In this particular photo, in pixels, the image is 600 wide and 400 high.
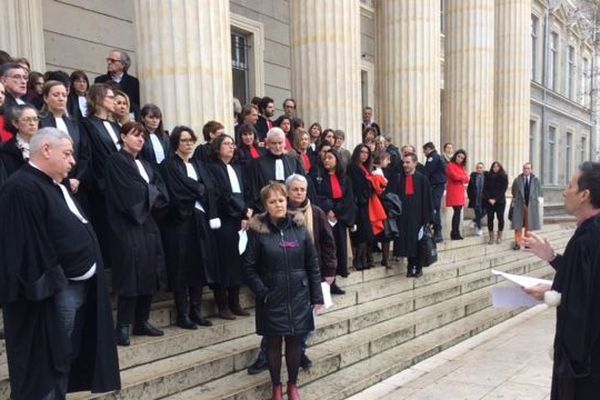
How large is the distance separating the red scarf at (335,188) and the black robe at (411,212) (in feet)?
5.92

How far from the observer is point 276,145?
19.0ft

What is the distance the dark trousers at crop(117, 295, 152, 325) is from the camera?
4.54 metres

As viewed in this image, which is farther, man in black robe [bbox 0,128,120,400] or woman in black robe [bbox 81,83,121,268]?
woman in black robe [bbox 81,83,121,268]

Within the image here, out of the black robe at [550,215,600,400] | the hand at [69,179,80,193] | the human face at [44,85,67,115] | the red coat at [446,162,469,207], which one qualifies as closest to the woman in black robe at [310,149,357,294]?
the hand at [69,179,80,193]

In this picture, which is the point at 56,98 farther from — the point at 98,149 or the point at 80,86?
the point at 80,86

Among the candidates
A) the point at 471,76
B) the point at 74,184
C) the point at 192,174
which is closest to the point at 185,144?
the point at 192,174

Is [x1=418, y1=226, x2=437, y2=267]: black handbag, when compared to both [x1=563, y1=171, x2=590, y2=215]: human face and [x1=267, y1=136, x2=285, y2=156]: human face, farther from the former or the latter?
[x1=563, y1=171, x2=590, y2=215]: human face

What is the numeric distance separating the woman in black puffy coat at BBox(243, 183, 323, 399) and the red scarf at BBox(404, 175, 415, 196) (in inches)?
178

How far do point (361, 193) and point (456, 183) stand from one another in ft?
14.8

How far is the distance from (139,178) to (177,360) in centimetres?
162

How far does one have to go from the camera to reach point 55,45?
895 cm

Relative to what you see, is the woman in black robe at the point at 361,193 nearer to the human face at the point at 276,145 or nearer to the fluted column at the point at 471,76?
the human face at the point at 276,145

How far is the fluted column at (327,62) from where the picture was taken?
9203 millimetres

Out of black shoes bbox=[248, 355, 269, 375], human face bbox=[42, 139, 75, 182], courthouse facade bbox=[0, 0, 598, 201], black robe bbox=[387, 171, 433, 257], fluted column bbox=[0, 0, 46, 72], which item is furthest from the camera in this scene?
black robe bbox=[387, 171, 433, 257]
